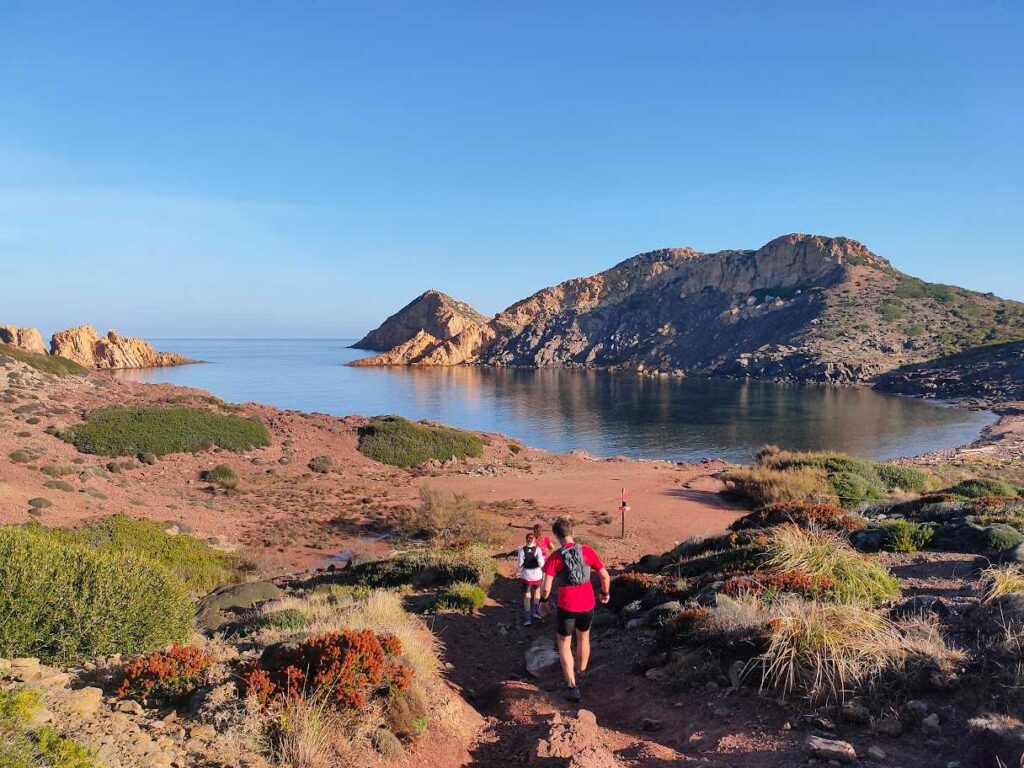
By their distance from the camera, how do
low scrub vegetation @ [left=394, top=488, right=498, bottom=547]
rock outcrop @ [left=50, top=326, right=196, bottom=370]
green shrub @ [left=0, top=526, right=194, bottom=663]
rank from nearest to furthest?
green shrub @ [left=0, top=526, right=194, bottom=663] < low scrub vegetation @ [left=394, top=488, right=498, bottom=547] < rock outcrop @ [left=50, top=326, right=196, bottom=370]

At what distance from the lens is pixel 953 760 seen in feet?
15.0

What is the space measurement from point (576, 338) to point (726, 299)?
33.8 metres

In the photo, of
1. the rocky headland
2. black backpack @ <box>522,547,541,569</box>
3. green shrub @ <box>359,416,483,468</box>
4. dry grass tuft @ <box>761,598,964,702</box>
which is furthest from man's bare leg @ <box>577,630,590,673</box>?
the rocky headland

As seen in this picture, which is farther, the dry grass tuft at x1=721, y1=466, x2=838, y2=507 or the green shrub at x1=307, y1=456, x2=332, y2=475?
the green shrub at x1=307, y1=456, x2=332, y2=475

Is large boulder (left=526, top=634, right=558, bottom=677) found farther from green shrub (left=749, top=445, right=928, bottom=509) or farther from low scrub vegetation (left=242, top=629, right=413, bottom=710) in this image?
green shrub (left=749, top=445, right=928, bottom=509)

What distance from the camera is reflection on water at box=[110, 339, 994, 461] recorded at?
4509 cm

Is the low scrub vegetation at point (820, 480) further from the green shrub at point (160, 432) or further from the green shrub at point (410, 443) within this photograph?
the green shrub at point (160, 432)

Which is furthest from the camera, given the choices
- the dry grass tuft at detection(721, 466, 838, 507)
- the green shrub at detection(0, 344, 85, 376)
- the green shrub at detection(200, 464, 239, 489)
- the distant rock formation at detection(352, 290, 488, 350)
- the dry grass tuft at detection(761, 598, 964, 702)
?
the distant rock formation at detection(352, 290, 488, 350)

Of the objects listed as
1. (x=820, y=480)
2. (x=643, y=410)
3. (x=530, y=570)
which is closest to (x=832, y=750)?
(x=530, y=570)

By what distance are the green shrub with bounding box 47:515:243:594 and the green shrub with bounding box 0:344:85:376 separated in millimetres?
25280

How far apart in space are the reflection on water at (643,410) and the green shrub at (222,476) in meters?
23.0

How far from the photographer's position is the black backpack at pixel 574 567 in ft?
22.1

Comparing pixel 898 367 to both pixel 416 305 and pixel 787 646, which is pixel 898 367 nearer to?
pixel 787 646

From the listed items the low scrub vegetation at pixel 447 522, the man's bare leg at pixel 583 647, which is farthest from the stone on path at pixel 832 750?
the low scrub vegetation at pixel 447 522
